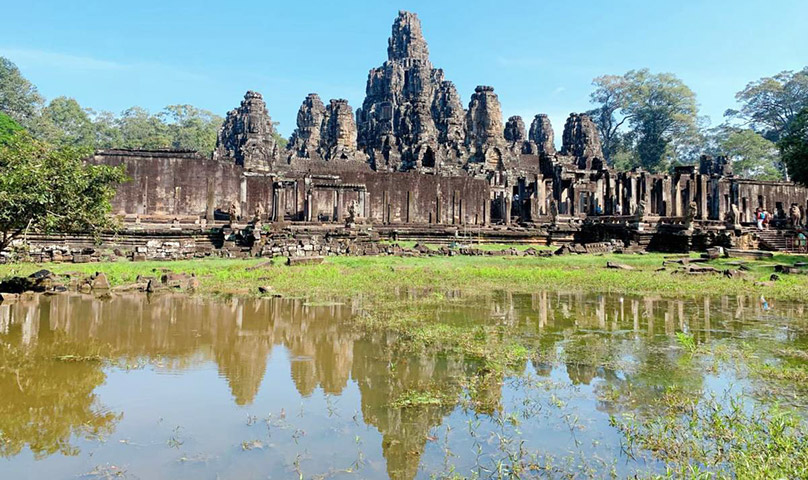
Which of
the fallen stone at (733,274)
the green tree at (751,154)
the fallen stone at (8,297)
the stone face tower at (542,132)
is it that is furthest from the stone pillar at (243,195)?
the green tree at (751,154)

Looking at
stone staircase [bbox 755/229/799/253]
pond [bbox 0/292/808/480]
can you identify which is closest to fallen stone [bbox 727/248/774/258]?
stone staircase [bbox 755/229/799/253]

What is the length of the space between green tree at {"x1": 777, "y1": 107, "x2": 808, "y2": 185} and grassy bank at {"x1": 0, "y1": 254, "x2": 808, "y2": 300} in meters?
5.17

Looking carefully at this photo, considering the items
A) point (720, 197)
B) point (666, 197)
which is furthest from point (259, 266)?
point (720, 197)

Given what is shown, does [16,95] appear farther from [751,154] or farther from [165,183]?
[751,154]

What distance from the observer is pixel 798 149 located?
72.9ft

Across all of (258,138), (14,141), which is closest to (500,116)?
(258,138)

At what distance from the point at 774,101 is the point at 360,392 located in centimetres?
8138

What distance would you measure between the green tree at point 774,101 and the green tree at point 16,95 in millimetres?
86342

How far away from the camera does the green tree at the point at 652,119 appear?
68812 millimetres

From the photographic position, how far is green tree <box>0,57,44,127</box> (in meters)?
62.3

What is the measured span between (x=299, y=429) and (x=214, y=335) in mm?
3866

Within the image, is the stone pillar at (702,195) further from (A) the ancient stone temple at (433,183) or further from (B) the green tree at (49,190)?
(B) the green tree at (49,190)

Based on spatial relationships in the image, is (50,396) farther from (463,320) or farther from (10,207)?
(10,207)

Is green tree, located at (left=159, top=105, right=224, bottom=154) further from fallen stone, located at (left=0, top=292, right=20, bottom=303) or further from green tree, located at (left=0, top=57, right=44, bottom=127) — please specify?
fallen stone, located at (left=0, top=292, right=20, bottom=303)
